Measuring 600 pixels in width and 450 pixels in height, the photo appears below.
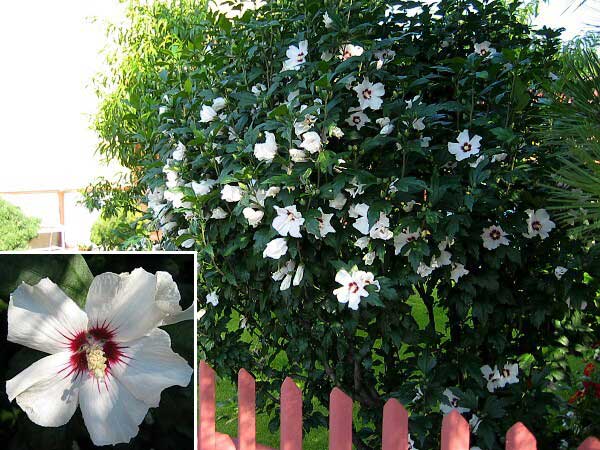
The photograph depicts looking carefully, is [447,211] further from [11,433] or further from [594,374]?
[11,433]

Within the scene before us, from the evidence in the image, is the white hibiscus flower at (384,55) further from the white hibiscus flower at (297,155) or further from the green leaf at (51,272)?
the green leaf at (51,272)

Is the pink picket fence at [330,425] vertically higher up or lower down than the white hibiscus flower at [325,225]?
lower down

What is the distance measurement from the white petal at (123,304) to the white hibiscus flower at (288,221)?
88 cm

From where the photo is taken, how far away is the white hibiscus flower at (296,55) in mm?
1931

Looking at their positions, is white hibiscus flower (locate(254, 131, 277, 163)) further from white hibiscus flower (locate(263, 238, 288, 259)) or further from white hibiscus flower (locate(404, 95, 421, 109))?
white hibiscus flower (locate(404, 95, 421, 109))

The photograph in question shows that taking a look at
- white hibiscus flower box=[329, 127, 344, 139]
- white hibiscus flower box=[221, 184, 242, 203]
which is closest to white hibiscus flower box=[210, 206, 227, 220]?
white hibiscus flower box=[221, 184, 242, 203]

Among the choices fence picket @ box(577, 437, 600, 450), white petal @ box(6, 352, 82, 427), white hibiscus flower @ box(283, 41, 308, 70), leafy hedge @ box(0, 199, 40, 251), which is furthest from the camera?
leafy hedge @ box(0, 199, 40, 251)

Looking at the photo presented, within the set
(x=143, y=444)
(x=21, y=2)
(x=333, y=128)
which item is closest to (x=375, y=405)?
(x=333, y=128)

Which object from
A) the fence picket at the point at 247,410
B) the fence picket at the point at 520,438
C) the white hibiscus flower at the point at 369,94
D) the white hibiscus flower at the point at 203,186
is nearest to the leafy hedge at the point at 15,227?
the white hibiscus flower at the point at 203,186

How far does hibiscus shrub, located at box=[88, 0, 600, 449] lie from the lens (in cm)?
181

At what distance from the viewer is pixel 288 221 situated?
1.80 metres

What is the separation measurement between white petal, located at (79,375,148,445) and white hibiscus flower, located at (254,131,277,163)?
1039 mm

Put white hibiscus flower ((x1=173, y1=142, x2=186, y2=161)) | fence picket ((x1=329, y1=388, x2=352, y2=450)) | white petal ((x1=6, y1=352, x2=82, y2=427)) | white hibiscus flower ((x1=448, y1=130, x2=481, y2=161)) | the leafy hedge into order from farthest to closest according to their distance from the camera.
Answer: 1. the leafy hedge
2. white hibiscus flower ((x1=173, y1=142, x2=186, y2=161))
3. white hibiscus flower ((x1=448, y1=130, x2=481, y2=161))
4. fence picket ((x1=329, y1=388, x2=352, y2=450))
5. white petal ((x1=6, y1=352, x2=82, y2=427))

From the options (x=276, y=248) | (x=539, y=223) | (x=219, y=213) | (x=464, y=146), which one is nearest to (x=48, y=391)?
(x=276, y=248)
